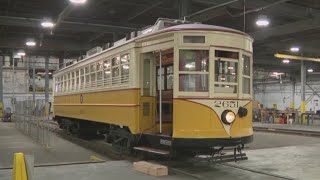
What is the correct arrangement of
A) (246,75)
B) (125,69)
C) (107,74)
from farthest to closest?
(107,74) → (125,69) → (246,75)

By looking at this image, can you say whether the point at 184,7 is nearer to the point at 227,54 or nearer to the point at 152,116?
the point at 152,116

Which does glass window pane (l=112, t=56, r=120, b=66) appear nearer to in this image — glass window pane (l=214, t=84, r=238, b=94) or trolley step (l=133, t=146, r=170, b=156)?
trolley step (l=133, t=146, r=170, b=156)

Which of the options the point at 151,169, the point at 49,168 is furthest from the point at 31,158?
the point at 49,168

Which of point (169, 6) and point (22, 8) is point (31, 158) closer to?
point (169, 6)

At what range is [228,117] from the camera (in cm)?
929

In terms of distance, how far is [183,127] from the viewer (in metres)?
9.09

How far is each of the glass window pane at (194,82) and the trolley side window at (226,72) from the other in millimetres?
252

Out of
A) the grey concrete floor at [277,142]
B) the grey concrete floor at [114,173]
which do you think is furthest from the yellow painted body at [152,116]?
the grey concrete floor at [277,142]

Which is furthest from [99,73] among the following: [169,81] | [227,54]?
[227,54]

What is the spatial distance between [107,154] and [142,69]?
12.5 feet

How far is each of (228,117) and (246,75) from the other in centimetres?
129

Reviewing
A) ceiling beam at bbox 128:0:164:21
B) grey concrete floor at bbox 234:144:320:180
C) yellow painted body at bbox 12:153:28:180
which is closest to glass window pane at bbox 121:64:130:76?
grey concrete floor at bbox 234:144:320:180

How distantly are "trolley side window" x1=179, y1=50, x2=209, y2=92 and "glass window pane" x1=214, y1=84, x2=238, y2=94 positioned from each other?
244mm

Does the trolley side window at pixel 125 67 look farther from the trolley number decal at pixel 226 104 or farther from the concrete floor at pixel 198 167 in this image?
the trolley number decal at pixel 226 104
